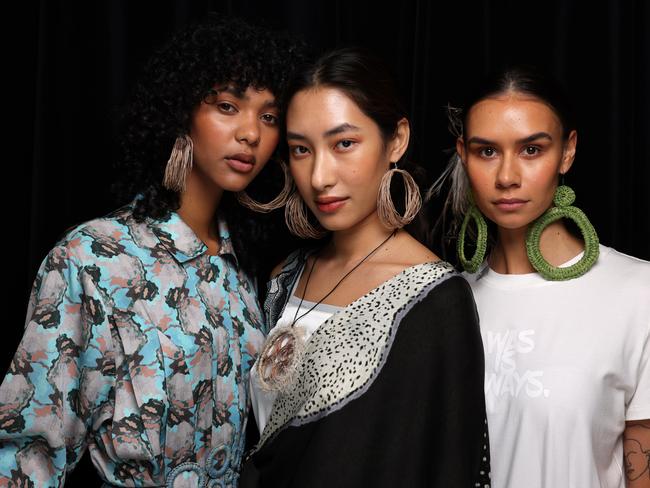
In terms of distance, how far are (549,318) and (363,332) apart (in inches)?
16.2

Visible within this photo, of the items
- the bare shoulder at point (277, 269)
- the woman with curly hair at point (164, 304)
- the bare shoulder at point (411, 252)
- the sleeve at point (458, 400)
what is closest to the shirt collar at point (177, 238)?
the woman with curly hair at point (164, 304)

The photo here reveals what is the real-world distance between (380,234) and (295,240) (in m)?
0.39

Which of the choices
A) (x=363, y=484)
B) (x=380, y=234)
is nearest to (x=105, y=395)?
(x=363, y=484)

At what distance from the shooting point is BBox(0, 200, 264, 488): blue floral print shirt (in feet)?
5.01

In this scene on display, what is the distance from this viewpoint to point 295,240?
2.06 metres

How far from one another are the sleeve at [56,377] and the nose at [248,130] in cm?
Result: 45

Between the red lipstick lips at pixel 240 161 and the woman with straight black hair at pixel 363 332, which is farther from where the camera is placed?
the red lipstick lips at pixel 240 161

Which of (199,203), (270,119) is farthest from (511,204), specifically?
(199,203)

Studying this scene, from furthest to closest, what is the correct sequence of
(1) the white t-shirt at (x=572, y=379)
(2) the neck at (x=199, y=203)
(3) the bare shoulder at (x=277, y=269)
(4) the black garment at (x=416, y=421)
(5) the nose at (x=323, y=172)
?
(3) the bare shoulder at (x=277, y=269), (2) the neck at (x=199, y=203), (5) the nose at (x=323, y=172), (1) the white t-shirt at (x=572, y=379), (4) the black garment at (x=416, y=421)

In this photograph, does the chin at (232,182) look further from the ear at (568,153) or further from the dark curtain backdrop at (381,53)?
the ear at (568,153)

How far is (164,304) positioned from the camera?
65.1 inches

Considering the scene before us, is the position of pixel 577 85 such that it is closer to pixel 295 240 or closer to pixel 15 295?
pixel 295 240

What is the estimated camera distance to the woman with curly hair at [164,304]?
154 cm

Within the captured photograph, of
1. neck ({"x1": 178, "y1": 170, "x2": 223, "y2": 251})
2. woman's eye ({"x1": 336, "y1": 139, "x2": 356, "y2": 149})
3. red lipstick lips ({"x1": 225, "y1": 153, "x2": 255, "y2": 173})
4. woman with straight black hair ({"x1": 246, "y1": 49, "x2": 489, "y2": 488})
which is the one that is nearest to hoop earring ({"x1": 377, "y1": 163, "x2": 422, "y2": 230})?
woman with straight black hair ({"x1": 246, "y1": 49, "x2": 489, "y2": 488})
